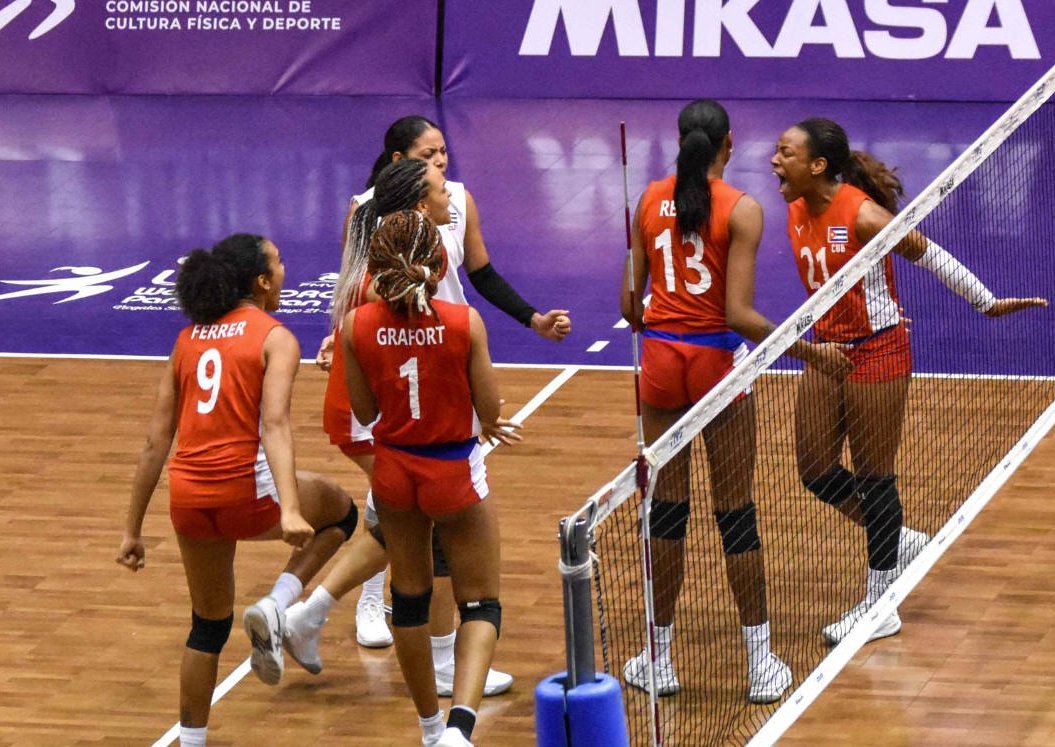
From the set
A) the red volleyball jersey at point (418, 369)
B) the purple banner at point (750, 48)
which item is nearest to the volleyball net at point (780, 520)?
the red volleyball jersey at point (418, 369)

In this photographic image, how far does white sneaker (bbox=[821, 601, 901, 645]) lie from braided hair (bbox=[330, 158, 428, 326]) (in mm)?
2265

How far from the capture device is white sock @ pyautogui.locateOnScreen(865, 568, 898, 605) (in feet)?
24.2

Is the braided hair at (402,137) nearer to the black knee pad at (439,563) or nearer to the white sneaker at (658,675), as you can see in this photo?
the black knee pad at (439,563)

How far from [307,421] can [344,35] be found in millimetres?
8213

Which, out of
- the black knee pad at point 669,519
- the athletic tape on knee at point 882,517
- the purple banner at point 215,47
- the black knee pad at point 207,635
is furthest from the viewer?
the purple banner at point 215,47

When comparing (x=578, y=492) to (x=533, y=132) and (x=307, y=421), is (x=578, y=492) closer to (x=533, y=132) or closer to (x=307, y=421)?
(x=307, y=421)

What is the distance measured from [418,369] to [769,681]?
193cm

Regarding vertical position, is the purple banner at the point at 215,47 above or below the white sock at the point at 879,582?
above

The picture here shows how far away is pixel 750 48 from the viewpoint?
17.0m

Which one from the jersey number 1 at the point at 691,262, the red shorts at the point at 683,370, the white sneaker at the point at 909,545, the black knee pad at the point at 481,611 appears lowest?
the white sneaker at the point at 909,545

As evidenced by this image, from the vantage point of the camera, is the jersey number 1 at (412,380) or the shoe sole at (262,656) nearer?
the jersey number 1 at (412,380)

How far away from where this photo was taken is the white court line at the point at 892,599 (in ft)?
20.9

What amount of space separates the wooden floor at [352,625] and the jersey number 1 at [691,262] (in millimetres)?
1573

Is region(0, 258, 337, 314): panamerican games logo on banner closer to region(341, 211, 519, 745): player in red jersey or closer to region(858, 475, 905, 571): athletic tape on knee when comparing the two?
region(858, 475, 905, 571): athletic tape on knee
